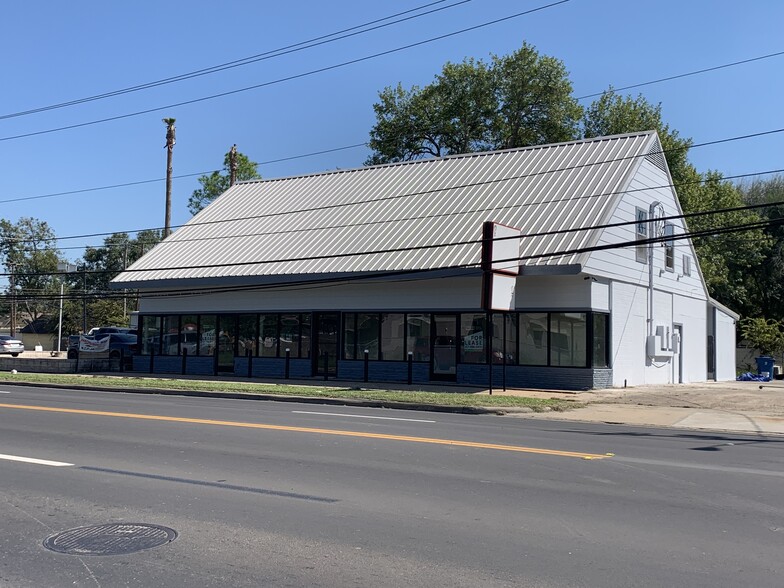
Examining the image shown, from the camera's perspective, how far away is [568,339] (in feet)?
79.4

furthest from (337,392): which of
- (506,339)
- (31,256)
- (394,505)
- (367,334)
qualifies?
(31,256)

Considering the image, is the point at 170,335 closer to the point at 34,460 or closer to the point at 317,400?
the point at 317,400

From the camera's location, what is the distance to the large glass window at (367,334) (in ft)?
90.2

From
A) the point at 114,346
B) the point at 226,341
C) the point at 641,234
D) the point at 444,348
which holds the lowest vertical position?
the point at 114,346

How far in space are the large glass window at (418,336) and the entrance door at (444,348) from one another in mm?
230

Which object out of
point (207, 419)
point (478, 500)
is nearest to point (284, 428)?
point (207, 419)

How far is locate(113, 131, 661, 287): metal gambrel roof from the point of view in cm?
2542

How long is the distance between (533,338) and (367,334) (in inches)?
244

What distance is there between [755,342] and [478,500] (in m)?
40.6

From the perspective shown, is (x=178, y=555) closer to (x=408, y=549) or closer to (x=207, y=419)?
(x=408, y=549)

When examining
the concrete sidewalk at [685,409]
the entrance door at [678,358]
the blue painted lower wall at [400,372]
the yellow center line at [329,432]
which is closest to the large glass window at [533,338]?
the blue painted lower wall at [400,372]

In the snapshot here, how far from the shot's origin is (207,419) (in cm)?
1509

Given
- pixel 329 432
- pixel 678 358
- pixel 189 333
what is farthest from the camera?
pixel 189 333

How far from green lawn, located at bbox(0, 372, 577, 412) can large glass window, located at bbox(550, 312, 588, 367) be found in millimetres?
4101
